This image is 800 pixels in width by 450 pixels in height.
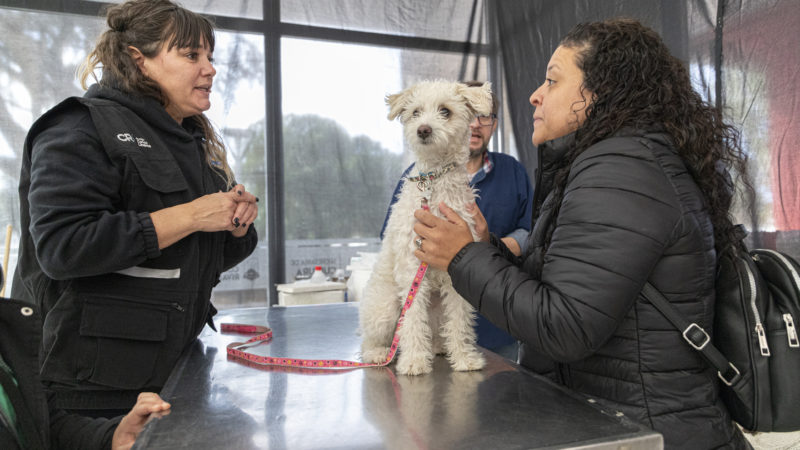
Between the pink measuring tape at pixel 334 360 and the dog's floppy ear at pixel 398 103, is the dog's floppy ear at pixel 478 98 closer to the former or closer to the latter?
the dog's floppy ear at pixel 398 103

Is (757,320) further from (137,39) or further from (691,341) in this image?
(137,39)

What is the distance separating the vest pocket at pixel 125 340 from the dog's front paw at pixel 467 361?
2.72ft

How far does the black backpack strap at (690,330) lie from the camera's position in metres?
1.05

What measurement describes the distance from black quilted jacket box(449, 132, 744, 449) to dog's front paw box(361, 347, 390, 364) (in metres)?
0.46

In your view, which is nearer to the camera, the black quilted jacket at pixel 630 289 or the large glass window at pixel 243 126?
the black quilted jacket at pixel 630 289

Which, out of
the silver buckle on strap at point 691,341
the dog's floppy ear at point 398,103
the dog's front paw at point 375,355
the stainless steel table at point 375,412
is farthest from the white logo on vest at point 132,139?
the silver buckle on strap at point 691,341

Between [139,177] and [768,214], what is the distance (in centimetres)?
286

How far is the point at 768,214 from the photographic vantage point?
2.52 meters

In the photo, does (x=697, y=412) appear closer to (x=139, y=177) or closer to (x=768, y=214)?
(x=139, y=177)

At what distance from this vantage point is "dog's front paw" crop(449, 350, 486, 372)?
4.64 ft

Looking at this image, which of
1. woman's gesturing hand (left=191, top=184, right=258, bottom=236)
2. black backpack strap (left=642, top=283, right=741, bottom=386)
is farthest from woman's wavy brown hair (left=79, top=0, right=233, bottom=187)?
black backpack strap (left=642, top=283, right=741, bottom=386)

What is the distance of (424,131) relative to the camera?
150 cm

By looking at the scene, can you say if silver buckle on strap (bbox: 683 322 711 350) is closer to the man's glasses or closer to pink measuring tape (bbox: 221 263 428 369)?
pink measuring tape (bbox: 221 263 428 369)

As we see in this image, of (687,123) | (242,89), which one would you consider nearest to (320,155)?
(242,89)
